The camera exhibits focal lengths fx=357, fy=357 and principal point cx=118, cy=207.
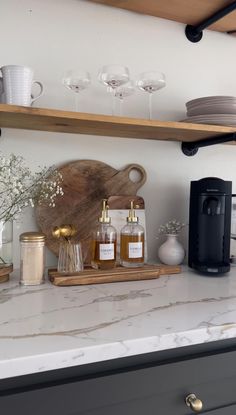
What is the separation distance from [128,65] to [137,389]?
1.09 metres

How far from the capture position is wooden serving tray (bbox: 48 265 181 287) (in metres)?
1.05

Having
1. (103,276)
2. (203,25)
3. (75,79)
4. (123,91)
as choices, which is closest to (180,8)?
(203,25)

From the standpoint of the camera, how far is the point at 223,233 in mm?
1225

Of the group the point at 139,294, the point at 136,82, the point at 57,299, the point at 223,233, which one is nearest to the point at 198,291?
the point at 139,294

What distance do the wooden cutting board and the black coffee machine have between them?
0.28m

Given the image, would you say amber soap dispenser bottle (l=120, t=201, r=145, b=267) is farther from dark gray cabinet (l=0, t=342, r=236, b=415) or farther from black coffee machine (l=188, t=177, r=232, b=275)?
dark gray cabinet (l=0, t=342, r=236, b=415)

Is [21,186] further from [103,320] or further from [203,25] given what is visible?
[203,25]

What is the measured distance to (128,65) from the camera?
134cm

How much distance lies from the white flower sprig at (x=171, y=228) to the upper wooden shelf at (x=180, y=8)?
79 cm

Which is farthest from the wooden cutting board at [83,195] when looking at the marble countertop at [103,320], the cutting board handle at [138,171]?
the marble countertop at [103,320]

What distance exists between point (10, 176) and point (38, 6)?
611mm

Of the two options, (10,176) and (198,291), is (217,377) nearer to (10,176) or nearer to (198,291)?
(198,291)

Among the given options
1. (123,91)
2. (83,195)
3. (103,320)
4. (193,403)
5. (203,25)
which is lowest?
(193,403)

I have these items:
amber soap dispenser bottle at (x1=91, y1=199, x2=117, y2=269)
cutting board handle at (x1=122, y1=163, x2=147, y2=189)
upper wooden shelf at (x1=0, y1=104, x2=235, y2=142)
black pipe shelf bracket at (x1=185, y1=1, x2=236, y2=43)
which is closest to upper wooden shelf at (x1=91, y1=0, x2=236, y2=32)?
black pipe shelf bracket at (x1=185, y1=1, x2=236, y2=43)
